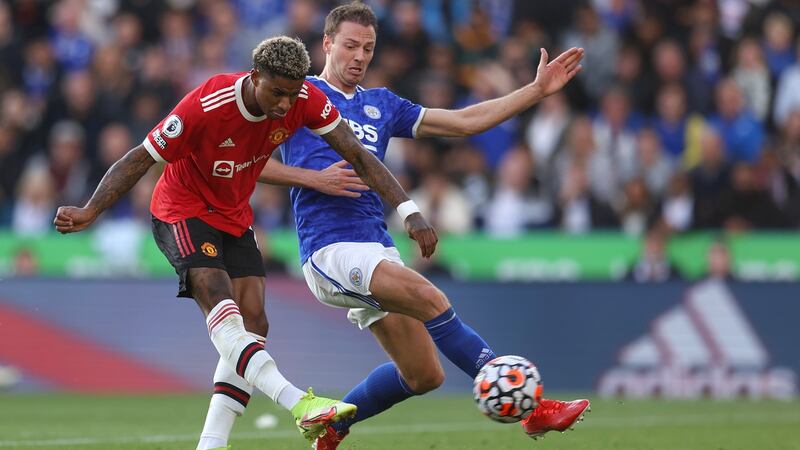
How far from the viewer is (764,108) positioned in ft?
54.9

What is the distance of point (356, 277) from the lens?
26.2 feet

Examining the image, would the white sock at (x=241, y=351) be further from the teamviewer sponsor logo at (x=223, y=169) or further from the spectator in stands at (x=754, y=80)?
the spectator in stands at (x=754, y=80)

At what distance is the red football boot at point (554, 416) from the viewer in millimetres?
7727

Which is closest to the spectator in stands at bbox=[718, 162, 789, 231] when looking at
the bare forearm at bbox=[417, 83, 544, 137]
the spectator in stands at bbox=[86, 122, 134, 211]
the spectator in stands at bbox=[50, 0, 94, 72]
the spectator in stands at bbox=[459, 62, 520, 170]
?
the spectator in stands at bbox=[459, 62, 520, 170]

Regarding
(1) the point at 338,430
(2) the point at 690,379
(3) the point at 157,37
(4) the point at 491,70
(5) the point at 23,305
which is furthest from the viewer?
(3) the point at 157,37

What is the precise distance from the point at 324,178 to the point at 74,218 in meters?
1.53

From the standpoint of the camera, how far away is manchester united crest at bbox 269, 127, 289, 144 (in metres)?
8.07

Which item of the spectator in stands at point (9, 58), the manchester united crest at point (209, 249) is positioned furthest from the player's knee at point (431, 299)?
the spectator in stands at point (9, 58)

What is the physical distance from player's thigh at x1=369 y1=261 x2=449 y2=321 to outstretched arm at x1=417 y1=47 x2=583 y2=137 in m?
1.25

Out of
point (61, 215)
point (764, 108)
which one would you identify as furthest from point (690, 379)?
point (61, 215)

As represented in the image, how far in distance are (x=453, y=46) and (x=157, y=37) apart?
4.46m

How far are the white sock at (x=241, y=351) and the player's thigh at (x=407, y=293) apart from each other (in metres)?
0.75

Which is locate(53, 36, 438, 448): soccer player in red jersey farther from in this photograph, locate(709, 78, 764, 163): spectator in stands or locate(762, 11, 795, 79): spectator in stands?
locate(762, 11, 795, 79): spectator in stands

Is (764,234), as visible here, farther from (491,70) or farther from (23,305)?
(23,305)
